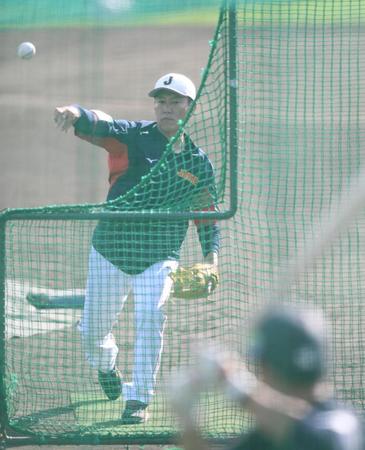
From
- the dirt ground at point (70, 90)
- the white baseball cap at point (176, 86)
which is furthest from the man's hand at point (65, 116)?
the dirt ground at point (70, 90)

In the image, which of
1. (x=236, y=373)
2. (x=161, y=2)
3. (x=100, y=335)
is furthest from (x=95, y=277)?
(x=161, y=2)

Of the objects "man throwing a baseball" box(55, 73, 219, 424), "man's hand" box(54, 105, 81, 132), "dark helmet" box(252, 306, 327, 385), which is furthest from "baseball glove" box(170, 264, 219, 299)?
"dark helmet" box(252, 306, 327, 385)

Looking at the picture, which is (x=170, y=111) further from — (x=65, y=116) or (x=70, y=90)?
(x=70, y=90)

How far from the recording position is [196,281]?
6.48 meters

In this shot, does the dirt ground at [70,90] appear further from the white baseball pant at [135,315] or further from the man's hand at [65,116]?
the man's hand at [65,116]

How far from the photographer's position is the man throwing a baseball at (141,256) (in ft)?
21.4

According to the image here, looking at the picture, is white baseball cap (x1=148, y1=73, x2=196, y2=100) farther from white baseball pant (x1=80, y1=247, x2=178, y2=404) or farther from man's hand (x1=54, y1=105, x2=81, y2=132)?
white baseball pant (x1=80, y1=247, x2=178, y2=404)

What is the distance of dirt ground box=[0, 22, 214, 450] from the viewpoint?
13.9 metres

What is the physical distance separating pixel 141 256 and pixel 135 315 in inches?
14.3

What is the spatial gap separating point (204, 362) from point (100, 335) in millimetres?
Result: 3242

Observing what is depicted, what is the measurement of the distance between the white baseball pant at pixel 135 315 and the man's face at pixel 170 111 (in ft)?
2.84

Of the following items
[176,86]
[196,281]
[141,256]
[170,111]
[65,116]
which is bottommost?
[196,281]

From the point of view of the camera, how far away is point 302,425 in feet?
11.7

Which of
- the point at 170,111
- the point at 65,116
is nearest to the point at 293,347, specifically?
the point at 65,116
